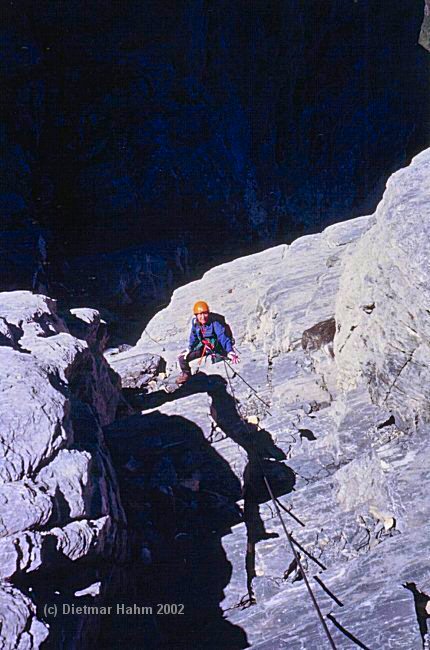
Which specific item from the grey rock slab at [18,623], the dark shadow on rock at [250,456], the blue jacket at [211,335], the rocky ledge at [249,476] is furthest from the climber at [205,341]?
the grey rock slab at [18,623]

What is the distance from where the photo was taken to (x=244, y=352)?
36.3ft

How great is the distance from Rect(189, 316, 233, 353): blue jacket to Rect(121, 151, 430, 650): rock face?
1.46ft

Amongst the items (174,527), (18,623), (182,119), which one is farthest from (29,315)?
(182,119)

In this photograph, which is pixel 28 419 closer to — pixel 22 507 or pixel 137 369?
pixel 22 507

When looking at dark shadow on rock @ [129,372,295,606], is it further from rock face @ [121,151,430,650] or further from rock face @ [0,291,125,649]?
rock face @ [0,291,125,649]

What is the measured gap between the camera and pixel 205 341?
36.5 ft

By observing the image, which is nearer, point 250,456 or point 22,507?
point 22,507

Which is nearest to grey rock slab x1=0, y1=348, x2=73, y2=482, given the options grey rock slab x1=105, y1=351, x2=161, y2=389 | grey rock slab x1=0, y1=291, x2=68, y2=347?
grey rock slab x1=0, y1=291, x2=68, y2=347

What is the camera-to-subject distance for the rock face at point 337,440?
5191 millimetres

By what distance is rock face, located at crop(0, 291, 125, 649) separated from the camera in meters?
4.05

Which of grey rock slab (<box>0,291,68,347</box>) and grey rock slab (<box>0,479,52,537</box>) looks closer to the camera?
grey rock slab (<box>0,479,52,537</box>)

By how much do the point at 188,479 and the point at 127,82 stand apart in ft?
58.8

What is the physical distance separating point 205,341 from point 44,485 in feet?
21.9

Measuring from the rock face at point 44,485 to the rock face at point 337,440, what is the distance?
140 cm
